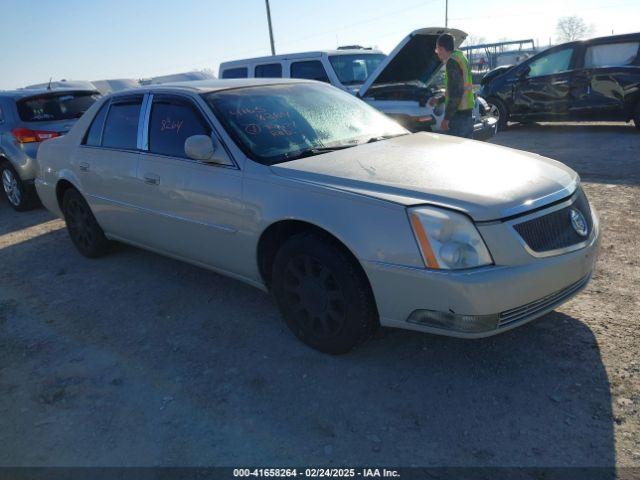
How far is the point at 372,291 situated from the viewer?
2717 millimetres

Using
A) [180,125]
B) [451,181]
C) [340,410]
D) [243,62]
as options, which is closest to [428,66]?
[243,62]

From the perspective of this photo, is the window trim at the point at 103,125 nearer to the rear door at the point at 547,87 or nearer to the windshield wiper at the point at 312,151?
the windshield wiper at the point at 312,151

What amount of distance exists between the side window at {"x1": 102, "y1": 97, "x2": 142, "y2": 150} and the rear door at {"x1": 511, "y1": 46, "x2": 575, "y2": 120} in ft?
29.6

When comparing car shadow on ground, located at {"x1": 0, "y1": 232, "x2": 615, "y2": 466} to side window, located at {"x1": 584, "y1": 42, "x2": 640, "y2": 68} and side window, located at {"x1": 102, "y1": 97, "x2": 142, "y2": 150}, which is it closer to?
side window, located at {"x1": 102, "y1": 97, "x2": 142, "y2": 150}

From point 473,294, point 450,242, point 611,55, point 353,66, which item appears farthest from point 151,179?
point 611,55

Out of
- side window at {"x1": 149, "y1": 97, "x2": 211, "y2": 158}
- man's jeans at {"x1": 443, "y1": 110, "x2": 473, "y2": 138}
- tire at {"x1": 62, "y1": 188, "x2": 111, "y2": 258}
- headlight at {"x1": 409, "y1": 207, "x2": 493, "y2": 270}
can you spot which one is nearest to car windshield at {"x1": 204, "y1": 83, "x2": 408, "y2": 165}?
side window at {"x1": 149, "y1": 97, "x2": 211, "y2": 158}

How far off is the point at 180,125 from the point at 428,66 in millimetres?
5812

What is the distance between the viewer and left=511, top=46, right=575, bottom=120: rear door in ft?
33.8

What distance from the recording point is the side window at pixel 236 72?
33.8ft

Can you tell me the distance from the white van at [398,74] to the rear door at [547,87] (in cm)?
294

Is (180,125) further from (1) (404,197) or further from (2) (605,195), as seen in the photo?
(2) (605,195)

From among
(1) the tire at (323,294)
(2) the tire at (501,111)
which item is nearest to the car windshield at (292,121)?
(1) the tire at (323,294)

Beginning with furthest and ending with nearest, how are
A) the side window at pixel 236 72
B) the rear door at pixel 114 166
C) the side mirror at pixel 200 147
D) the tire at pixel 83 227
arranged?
the side window at pixel 236 72
the tire at pixel 83 227
the rear door at pixel 114 166
the side mirror at pixel 200 147

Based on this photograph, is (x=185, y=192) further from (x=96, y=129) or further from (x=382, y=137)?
(x=96, y=129)
